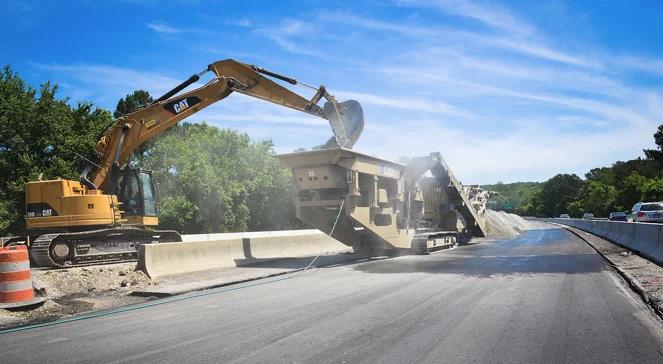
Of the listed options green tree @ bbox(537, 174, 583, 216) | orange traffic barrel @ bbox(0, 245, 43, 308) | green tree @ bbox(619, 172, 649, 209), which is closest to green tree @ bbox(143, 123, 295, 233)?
orange traffic barrel @ bbox(0, 245, 43, 308)

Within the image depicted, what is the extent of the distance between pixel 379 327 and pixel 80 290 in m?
7.78

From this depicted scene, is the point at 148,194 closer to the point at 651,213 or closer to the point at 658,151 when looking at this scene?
the point at 651,213

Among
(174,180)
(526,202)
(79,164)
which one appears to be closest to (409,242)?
(174,180)

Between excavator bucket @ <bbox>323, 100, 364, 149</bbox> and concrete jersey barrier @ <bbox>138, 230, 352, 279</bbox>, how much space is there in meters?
4.48

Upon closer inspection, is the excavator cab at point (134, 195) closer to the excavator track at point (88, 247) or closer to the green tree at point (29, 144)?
the excavator track at point (88, 247)

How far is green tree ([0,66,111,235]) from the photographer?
26.4 m

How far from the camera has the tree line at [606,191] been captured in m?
74.9

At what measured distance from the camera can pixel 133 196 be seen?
50.3 ft

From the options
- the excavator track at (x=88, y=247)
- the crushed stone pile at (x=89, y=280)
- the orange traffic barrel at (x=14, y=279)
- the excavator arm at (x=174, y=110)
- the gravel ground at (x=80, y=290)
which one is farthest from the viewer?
the excavator arm at (x=174, y=110)

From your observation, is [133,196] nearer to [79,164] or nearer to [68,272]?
[68,272]

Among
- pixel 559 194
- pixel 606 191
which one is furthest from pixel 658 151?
pixel 559 194

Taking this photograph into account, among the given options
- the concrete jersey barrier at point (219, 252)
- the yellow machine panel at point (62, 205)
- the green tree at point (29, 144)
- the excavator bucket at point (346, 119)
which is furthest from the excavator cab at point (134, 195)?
the green tree at point (29, 144)

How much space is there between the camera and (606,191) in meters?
94.4

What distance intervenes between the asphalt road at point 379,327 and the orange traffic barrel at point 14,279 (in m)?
1.96
